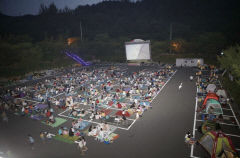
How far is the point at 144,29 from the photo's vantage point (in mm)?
82812

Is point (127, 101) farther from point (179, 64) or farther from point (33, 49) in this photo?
point (33, 49)

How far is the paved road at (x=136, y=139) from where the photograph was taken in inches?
428

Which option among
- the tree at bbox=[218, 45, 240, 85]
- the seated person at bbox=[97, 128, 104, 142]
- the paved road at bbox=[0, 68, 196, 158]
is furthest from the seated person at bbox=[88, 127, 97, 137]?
the tree at bbox=[218, 45, 240, 85]

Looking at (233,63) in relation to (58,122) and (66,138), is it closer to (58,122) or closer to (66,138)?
(66,138)

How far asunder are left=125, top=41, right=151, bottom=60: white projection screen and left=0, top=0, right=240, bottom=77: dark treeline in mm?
6414

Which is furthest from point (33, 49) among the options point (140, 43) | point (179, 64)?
point (179, 64)

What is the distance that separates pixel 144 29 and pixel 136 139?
77.3 m

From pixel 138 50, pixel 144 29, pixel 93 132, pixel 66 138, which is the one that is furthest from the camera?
pixel 144 29

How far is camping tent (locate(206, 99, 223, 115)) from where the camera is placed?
15181 millimetres

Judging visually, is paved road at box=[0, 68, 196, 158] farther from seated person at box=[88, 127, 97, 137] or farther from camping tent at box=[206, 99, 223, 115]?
camping tent at box=[206, 99, 223, 115]

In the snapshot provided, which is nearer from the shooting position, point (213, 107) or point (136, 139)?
point (136, 139)

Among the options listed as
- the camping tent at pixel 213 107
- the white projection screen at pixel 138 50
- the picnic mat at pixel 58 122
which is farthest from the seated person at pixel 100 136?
the white projection screen at pixel 138 50

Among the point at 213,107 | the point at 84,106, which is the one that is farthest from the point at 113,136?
the point at 213,107

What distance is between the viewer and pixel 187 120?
14.6 metres
